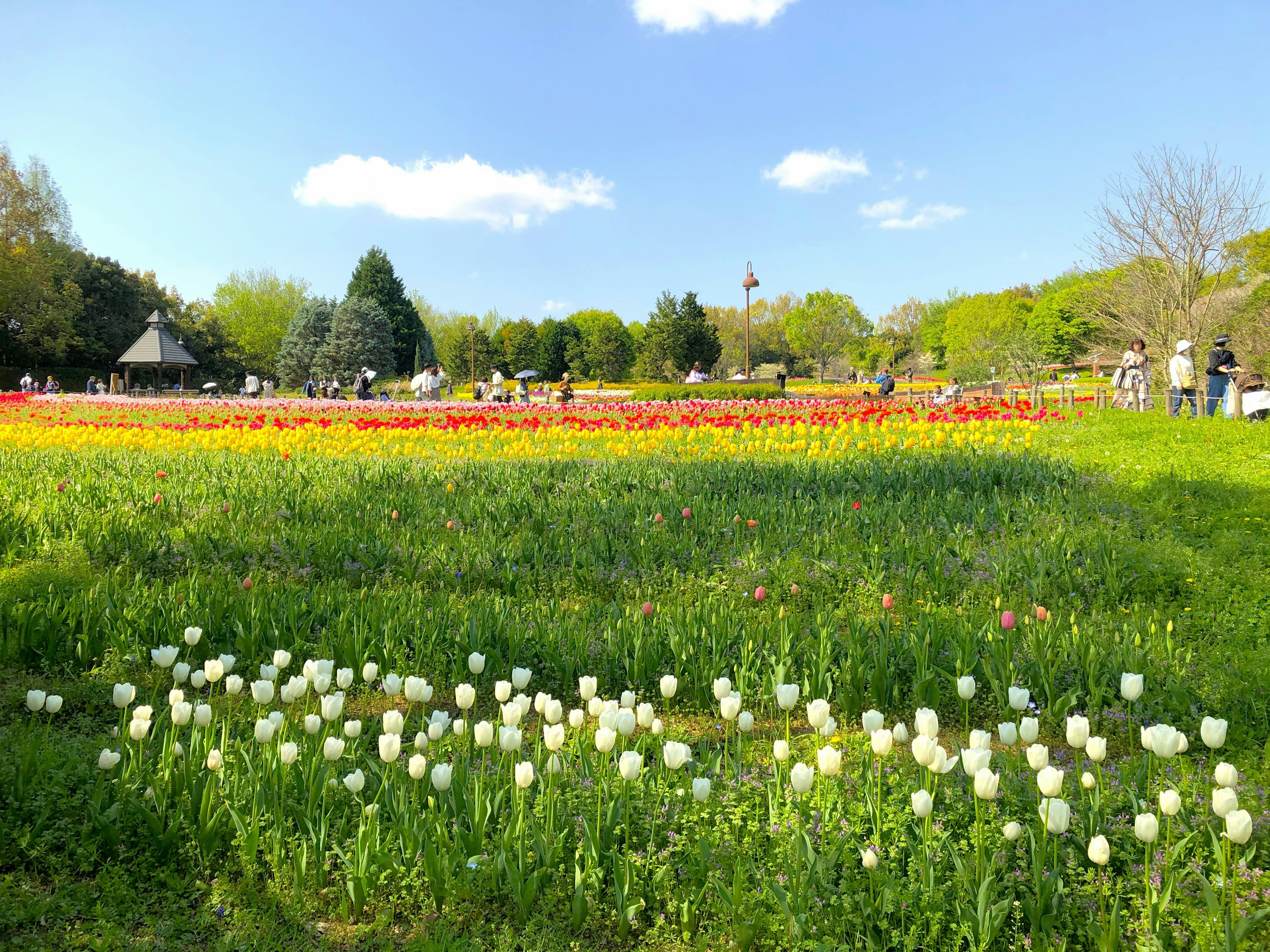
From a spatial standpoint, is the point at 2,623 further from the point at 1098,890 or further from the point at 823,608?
the point at 1098,890

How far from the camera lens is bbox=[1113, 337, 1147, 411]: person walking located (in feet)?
54.3

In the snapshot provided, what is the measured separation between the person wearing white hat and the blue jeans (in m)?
0.33

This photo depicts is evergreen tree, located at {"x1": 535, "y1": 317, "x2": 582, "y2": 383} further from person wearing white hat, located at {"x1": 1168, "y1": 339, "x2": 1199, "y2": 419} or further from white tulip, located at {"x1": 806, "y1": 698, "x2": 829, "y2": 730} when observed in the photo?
white tulip, located at {"x1": 806, "y1": 698, "x2": 829, "y2": 730}

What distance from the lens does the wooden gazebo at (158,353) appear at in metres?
42.4

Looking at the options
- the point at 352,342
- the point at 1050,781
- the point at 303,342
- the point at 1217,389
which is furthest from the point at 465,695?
the point at 303,342

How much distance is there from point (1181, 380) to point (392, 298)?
189 feet

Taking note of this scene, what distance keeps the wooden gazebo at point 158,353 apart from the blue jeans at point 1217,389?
4444 centimetres

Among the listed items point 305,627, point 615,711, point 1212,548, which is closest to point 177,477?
point 305,627

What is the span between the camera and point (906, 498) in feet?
23.6

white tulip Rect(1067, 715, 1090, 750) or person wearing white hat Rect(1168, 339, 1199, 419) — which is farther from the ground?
person wearing white hat Rect(1168, 339, 1199, 419)

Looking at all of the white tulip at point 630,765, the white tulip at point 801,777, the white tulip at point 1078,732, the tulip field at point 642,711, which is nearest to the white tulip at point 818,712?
the tulip field at point 642,711

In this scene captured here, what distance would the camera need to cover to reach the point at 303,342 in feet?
191

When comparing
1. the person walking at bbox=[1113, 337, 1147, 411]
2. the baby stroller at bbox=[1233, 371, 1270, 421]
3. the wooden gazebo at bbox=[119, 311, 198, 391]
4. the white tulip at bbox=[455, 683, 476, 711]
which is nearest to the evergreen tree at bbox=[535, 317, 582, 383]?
the wooden gazebo at bbox=[119, 311, 198, 391]

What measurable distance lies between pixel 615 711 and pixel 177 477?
762 centimetres
